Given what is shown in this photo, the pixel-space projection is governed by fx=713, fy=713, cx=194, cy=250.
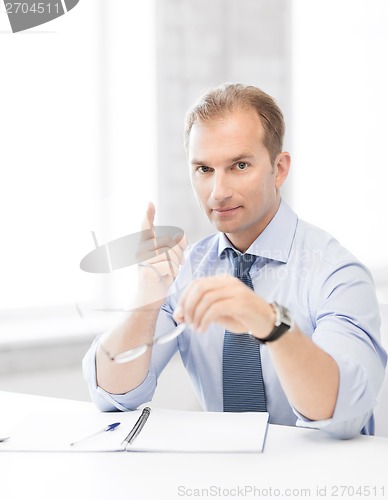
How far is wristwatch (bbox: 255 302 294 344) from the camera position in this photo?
3.79 ft

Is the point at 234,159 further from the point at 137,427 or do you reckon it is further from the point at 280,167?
the point at 137,427

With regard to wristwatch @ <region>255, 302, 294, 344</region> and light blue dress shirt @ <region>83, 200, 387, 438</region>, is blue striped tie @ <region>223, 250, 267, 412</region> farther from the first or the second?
wristwatch @ <region>255, 302, 294, 344</region>

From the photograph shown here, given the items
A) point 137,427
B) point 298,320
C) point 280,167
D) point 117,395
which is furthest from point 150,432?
point 280,167

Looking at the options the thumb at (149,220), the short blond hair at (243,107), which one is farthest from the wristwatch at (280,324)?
the short blond hair at (243,107)

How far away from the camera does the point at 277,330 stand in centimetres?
116

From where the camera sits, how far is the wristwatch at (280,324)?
3.79 ft

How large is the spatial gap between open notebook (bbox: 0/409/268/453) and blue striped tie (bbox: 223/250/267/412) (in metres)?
0.18

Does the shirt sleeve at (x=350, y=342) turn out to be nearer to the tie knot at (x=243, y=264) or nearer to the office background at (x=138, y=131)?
the tie knot at (x=243, y=264)

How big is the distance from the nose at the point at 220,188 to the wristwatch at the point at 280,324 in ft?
1.35

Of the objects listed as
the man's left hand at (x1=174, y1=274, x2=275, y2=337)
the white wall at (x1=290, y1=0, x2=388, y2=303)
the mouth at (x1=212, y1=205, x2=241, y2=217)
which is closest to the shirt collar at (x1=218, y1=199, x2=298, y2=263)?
the mouth at (x1=212, y1=205, x2=241, y2=217)

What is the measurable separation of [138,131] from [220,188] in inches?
57.5

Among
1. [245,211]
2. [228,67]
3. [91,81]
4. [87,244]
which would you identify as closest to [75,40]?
[91,81]

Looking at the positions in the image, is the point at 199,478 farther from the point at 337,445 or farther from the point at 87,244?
the point at 87,244

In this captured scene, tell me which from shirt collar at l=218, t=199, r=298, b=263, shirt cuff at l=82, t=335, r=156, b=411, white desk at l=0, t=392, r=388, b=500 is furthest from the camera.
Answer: shirt collar at l=218, t=199, r=298, b=263
